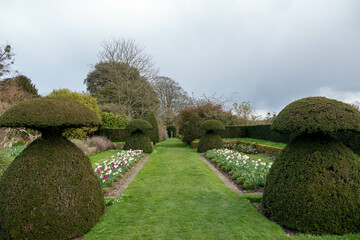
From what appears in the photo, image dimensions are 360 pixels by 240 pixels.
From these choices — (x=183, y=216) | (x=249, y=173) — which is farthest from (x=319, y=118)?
(x=249, y=173)

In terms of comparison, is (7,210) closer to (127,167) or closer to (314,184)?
(314,184)

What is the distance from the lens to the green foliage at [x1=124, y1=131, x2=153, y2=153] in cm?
1373

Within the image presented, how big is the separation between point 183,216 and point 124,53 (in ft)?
76.5

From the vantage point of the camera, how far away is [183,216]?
164 inches


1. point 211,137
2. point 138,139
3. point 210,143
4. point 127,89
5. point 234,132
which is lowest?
point 210,143

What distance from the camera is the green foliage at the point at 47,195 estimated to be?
3.10 metres

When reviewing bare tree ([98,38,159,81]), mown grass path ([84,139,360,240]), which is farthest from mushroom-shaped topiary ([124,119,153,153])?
bare tree ([98,38,159,81])

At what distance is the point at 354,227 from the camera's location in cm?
339

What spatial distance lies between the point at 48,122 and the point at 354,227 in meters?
5.08

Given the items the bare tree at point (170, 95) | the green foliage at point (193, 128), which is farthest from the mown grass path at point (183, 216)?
the bare tree at point (170, 95)

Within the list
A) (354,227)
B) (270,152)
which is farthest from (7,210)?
(270,152)

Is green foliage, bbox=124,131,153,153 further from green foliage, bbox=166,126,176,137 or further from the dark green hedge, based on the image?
green foliage, bbox=166,126,176,137

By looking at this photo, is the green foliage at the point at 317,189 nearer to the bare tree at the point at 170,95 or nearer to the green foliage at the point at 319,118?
the green foliage at the point at 319,118

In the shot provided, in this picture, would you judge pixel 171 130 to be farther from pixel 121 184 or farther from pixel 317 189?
pixel 317 189
